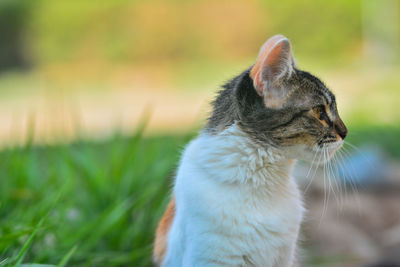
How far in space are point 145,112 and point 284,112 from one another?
188cm

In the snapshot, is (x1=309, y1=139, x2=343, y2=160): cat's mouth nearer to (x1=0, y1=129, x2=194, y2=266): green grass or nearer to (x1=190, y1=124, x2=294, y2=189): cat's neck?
(x1=190, y1=124, x2=294, y2=189): cat's neck

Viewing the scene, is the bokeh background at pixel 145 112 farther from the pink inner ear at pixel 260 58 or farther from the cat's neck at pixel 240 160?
the pink inner ear at pixel 260 58

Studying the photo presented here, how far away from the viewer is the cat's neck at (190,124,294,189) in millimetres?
1902

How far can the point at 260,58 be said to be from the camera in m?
1.86

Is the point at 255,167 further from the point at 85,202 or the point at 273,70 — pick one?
the point at 85,202

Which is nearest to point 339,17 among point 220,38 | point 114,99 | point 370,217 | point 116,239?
point 220,38

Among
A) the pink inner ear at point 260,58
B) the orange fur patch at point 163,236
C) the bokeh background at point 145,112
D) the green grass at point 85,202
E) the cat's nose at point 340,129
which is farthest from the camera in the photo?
the bokeh background at point 145,112

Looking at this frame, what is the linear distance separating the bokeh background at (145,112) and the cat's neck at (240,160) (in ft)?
0.70

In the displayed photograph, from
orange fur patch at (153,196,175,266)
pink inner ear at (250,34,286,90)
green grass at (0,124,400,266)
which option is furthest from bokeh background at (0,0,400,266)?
pink inner ear at (250,34,286,90)

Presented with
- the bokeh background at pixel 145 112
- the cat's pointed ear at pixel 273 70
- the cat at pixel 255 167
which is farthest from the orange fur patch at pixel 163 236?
the cat's pointed ear at pixel 273 70

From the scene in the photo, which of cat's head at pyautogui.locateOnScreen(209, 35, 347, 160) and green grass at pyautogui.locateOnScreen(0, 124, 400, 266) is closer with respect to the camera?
cat's head at pyautogui.locateOnScreen(209, 35, 347, 160)

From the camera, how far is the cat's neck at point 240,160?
1902 millimetres

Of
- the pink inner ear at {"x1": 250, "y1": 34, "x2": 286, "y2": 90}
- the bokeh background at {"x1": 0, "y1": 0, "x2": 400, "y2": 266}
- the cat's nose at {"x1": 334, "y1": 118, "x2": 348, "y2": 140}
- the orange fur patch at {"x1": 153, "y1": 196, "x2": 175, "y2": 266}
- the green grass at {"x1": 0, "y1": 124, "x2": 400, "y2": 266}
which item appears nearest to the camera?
the pink inner ear at {"x1": 250, "y1": 34, "x2": 286, "y2": 90}

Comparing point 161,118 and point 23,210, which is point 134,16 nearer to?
point 161,118
